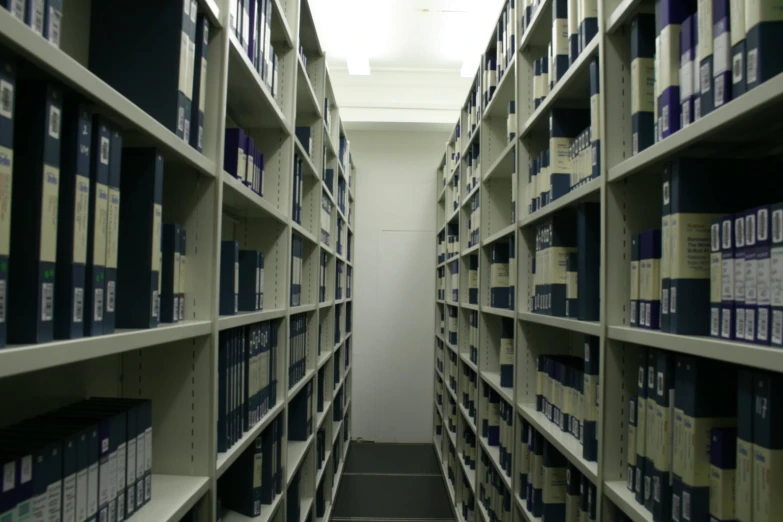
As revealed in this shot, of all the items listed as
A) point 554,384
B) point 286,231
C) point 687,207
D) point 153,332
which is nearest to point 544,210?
point 554,384

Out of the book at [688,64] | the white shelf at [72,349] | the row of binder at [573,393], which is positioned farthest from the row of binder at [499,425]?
the white shelf at [72,349]

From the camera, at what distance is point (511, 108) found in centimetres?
252

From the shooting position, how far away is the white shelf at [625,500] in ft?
3.67

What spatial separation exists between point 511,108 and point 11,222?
2191 millimetres

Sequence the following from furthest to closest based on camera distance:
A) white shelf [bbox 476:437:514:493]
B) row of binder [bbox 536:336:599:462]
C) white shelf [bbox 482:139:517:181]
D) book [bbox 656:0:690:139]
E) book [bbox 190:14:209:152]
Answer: white shelf [bbox 482:139:517:181], white shelf [bbox 476:437:514:493], row of binder [bbox 536:336:599:462], book [bbox 190:14:209:152], book [bbox 656:0:690:139]

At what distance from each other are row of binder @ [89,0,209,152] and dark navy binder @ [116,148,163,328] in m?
0.13

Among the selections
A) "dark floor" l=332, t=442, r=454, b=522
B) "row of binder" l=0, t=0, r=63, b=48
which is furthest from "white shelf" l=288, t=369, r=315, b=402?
"row of binder" l=0, t=0, r=63, b=48

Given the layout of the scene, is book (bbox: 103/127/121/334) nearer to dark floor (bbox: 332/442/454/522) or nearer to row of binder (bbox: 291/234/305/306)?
row of binder (bbox: 291/234/305/306)

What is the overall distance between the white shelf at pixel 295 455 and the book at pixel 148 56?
5.22ft

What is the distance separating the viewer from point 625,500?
46.8 inches

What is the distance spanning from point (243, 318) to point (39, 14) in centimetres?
91

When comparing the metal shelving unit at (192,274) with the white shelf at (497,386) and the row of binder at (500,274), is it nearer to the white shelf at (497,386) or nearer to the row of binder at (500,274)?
the white shelf at (497,386)

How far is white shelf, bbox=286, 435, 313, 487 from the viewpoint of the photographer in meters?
2.27

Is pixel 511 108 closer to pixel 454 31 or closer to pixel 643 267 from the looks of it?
pixel 643 267
